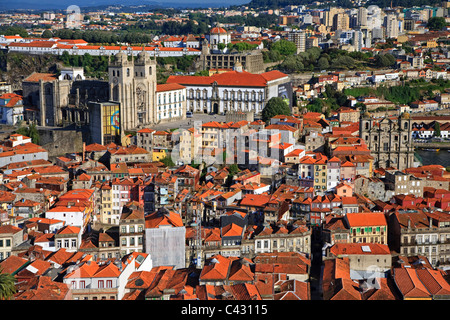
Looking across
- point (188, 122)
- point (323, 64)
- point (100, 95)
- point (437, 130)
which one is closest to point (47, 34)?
point (323, 64)

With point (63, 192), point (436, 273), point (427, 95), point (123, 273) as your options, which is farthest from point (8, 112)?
point (427, 95)

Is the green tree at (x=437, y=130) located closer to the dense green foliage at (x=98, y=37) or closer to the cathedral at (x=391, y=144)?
the cathedral at (x=391, y=144)

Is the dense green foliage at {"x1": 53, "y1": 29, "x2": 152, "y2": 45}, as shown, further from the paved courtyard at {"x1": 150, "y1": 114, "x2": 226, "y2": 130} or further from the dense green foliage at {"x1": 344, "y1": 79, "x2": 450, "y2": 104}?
the paved courtyard at {"x1": 150, "y1": 114, "x2": 226, "y2": 130}

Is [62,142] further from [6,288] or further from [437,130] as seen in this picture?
[437,130]

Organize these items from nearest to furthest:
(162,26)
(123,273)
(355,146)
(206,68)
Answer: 1. (123,273)
2. (355,146)
3. (206,68)
4. (162,26)

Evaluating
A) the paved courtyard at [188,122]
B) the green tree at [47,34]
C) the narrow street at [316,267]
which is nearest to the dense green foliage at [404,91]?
the paved courtyard at [188,122]

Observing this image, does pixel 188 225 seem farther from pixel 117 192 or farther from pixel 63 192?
pixel 63 192
